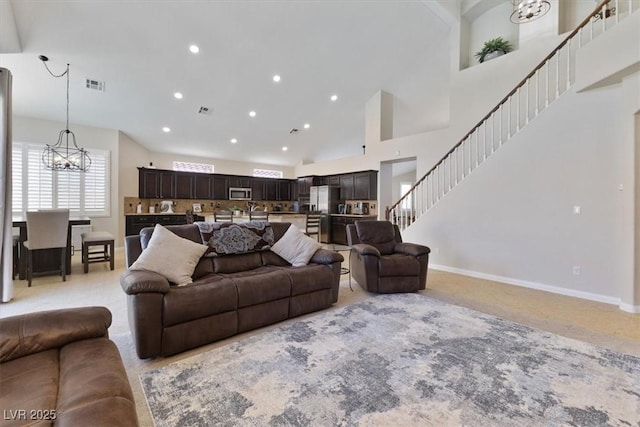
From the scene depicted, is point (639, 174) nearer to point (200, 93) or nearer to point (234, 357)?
point (234, 357)

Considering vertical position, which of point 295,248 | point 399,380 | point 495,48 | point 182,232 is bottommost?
point 399,380

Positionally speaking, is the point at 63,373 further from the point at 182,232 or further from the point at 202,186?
the point at 202,186

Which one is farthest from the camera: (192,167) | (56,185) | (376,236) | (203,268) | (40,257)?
(192,167)

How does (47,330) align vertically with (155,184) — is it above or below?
below

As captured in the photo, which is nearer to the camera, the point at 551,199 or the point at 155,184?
the point at 551,199

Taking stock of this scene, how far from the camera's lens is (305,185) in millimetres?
9859

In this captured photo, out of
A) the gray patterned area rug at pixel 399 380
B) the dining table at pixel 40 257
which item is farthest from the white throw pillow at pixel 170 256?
the dining table at pixel 40 257

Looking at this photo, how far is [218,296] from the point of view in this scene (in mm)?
2506

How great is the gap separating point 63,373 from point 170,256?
152 cm

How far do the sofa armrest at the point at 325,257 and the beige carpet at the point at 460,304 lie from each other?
1.86ft

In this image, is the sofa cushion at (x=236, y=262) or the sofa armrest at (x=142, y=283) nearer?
the sofa armrest at (x=142, y=283)

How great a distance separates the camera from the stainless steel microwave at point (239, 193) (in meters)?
9.26

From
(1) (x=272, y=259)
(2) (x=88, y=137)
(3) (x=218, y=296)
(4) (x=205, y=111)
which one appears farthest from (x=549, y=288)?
(2) (x=88, y=137)

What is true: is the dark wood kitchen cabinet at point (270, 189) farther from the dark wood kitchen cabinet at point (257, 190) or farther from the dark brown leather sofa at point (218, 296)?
the dark brown leather sofa at point (218, 296)
